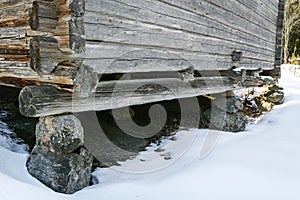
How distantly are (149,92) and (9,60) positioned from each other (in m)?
1.49

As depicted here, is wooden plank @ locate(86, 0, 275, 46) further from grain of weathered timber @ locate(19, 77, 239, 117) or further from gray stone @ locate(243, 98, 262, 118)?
gray stone @ locate(243, 98, 262, 118)

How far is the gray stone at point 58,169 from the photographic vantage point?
2.46m

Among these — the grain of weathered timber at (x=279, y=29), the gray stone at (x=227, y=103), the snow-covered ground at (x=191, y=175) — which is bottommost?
the snow-covered ground at (x=191, y=175)

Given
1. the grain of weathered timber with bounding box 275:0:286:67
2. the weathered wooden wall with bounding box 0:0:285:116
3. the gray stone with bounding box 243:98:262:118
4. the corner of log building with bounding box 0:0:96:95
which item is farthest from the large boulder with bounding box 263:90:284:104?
the corner of log building with bounding box 0:0:96:95

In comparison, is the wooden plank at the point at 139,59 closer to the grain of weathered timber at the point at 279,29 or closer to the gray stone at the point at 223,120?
the gray stone at the point at 223,120

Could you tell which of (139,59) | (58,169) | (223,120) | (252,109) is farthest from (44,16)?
(252,109)

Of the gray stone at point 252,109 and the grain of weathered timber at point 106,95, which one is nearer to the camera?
the grain of weathered timber at point 106,95

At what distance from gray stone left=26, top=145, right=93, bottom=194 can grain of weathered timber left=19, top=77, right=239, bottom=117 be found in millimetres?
390

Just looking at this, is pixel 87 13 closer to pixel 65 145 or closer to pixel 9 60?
pixel 9 60

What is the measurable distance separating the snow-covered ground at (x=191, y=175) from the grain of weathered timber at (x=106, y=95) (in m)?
0.61

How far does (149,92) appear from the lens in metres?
3.43

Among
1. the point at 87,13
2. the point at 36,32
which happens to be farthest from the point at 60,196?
the point at 87,13

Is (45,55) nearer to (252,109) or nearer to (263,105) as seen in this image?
(252,109)

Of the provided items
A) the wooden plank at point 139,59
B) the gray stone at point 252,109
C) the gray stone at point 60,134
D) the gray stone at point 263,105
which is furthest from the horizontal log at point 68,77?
the gray stone at point 263,105
